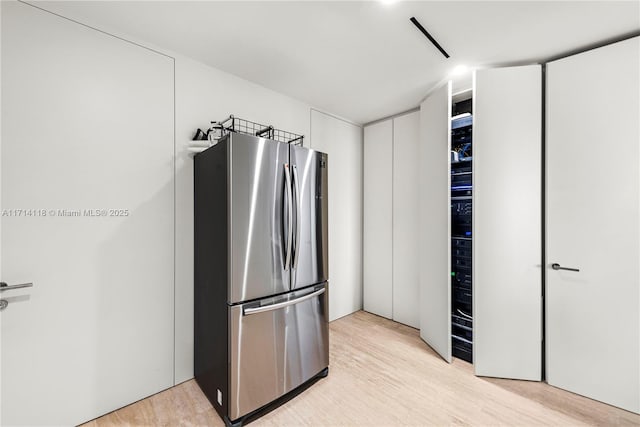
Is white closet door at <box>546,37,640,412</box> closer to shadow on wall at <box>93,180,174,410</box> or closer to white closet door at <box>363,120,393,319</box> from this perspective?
white closet door at <box>363,120,393,319</box>

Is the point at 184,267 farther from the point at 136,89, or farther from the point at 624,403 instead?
the point at 624,403

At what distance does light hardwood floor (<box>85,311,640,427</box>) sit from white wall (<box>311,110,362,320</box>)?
3.72 ft

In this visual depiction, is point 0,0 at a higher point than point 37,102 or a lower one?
higher

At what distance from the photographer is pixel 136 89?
1.82 meters

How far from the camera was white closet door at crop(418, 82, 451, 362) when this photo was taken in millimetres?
2361

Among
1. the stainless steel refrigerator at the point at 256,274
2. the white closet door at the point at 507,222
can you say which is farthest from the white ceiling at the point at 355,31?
the stainless steel refrigerator at the point at 256,274

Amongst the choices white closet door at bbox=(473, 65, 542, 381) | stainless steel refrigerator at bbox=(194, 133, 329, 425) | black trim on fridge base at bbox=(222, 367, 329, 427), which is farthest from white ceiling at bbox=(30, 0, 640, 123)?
black trim on fridge base at bbox=(222, 367, 329, 427)

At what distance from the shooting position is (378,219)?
3.49 metres

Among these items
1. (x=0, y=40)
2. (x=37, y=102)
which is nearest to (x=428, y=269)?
(x=37, y=102)

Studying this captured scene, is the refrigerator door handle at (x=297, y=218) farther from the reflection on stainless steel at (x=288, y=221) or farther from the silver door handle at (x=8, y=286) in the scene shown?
the silver door handle at (x=8, y=286)

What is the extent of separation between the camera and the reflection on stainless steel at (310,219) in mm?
1921

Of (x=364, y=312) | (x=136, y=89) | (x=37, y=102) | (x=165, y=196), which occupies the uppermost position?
(x=136, y=89)

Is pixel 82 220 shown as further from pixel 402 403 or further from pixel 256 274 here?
pixel 402 403

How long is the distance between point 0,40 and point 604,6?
3.53 m
